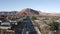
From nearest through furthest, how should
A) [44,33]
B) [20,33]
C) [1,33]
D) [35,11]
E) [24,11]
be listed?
[1,33] < [20,33] < [44,33] < [24,11] < [35,11]

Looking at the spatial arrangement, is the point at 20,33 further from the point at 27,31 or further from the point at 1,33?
the point at 1,33

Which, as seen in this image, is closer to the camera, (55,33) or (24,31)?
(55,33)

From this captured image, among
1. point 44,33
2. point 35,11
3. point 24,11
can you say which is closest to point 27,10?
point 24,11

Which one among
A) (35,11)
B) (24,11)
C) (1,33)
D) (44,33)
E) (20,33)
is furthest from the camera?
(35,11)

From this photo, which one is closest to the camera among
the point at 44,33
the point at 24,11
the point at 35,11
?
the point at 44,33

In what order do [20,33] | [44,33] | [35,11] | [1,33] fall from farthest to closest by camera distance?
[35,11], [44,33], [20,33], [1,33]

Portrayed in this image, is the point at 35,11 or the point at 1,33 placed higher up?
the point at 1,33

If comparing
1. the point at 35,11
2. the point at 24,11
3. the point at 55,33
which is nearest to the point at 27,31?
the point at 55,33

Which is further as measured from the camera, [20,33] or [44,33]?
[44,33]

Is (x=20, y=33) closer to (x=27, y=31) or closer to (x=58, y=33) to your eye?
(x=27, y=31)
